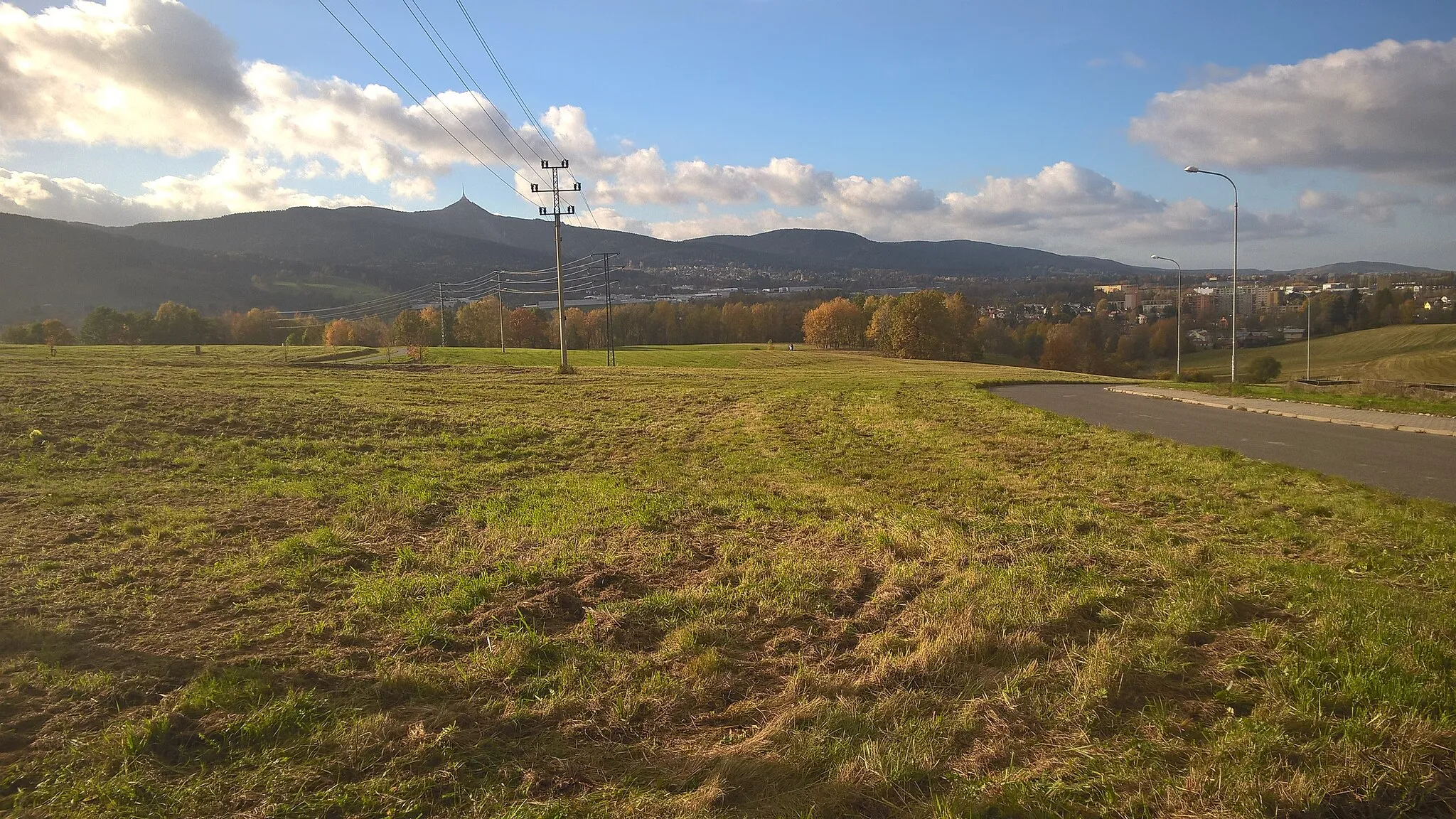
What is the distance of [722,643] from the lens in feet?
18.8

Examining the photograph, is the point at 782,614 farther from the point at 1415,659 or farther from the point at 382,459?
the point at 382,459

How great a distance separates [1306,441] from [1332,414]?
208 inches

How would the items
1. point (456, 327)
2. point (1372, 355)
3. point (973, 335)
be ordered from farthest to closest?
point (456, 327) < point (973, 335) < point (1372, 355)

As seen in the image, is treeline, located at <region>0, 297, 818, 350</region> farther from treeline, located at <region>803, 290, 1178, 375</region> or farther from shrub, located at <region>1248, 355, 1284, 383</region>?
shrub, located at <region>1248, 355, 1284, 383</region>

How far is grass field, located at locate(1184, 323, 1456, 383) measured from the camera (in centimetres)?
6569

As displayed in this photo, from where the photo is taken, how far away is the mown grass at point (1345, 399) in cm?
1912

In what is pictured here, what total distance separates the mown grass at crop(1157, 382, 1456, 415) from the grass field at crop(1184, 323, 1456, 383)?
49.6m

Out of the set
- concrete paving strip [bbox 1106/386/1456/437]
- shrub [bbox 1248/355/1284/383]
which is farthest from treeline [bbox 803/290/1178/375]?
concrete paving strip [bbox 1106/386/1456/437]

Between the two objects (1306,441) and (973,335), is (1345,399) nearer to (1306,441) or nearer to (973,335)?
(1306,441)

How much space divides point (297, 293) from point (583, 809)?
170 metres

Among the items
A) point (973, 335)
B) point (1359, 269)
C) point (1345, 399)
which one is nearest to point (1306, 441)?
point (1345, 399)

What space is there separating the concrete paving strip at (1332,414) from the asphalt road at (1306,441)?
1.31ft

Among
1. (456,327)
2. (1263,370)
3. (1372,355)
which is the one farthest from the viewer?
(456,327)

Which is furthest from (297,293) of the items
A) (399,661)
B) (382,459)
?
(399,661)
